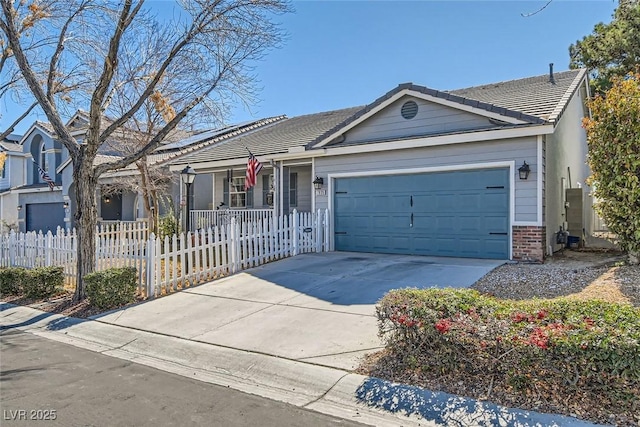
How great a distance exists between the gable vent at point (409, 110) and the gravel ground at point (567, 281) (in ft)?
15.1

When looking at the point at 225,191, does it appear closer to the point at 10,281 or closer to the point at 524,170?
the point at 10,281

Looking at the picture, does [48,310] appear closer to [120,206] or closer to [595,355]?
[595,355]

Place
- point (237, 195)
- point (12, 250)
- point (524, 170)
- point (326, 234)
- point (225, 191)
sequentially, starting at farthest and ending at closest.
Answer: point (225, 191), point (237, 195), point (326, 234), point (12, 250), point (524, 170)

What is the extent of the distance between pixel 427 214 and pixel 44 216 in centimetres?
2148

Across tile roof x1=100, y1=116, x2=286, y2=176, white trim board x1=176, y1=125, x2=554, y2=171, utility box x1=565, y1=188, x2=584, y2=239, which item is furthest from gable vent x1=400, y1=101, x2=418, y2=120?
tile roof x1=100, y1=116, x2=286, y2=176

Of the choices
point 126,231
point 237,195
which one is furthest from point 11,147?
point 126,231

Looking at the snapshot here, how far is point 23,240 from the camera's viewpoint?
12.4 metres

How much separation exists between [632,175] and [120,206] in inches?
821

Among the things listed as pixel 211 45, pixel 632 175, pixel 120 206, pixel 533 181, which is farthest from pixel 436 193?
pixel 120 206

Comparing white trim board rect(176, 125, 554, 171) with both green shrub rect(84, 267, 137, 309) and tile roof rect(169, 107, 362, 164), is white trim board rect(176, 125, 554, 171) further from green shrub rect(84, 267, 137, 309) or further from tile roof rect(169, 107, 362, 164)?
green shrub rect(84, 267, 137, 309)

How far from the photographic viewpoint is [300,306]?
726 cm

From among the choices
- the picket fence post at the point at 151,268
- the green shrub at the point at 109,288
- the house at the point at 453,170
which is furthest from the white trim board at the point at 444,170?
the green shrub at the point at 109,288

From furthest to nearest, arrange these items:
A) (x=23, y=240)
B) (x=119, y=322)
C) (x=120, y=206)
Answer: (x=120, y=206)
(x=23, y=240)
(x=119, y=322)

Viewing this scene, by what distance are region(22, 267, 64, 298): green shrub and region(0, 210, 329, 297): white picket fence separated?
0.83m
